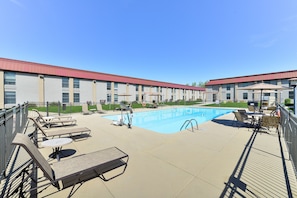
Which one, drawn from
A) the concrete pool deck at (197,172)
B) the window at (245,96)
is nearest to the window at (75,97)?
the concrete pool deck at (197,172)

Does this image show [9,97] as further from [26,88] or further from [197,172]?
[197,172]

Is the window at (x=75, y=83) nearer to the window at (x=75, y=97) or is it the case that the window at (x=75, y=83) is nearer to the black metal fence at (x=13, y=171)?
the window at (x=75, y=97)

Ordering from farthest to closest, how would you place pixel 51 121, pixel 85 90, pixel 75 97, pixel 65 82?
1. pixel 85 90
2. pixel 75 97
3. pixel 65 82
4. pixel 51 121

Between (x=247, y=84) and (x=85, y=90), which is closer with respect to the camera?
(x=85, y=90)

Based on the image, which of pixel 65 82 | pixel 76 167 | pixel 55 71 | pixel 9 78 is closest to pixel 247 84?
pixel 76 167

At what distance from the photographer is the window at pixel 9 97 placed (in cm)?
1930

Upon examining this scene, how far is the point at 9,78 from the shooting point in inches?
768

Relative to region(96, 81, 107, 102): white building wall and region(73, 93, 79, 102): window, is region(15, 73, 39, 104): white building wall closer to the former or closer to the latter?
region(73, 93, 79, 102): window

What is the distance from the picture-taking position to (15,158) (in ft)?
12.4

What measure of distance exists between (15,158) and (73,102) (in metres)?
24.7

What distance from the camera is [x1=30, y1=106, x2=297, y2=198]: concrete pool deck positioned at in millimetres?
2283

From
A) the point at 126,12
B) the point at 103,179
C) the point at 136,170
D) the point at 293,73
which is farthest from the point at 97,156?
the point at 293,73

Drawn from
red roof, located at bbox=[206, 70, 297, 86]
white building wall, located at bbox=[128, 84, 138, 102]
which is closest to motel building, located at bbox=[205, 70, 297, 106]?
red roof, located at bbox=[206, 70, 297, 86]

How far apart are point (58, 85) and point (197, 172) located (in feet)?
91.5
